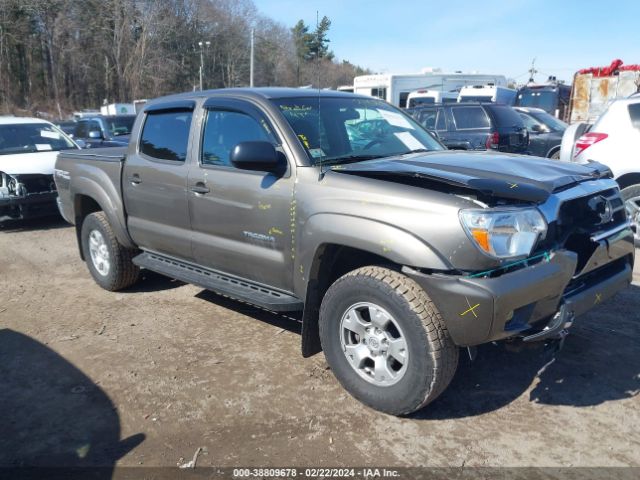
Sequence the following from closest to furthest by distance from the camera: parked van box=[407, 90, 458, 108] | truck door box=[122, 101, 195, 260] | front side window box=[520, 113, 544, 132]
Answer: truck door box=[122, 101, 195, 260] < front side window box=[520, 113, 544, 132] < parked van box=[407, 90, 458, 108]

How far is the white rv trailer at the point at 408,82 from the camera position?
23.5 meters

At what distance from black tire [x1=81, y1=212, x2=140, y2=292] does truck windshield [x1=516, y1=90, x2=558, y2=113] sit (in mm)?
19287

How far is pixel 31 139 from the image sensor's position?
30.7ft

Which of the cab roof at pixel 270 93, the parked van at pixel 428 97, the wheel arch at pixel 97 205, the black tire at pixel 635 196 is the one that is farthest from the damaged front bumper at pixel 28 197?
the parked van at pixel 428 97

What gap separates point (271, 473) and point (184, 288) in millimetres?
3252

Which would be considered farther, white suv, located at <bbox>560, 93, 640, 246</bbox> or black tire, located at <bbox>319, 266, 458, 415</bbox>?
white suv, located at <bbox>560, 93, 640, 246</bbox>

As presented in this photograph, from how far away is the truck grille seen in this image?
3100 millimetres

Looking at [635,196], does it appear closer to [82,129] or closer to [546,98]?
[82,129]

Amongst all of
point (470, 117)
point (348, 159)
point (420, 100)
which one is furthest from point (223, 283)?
point (420, 100)

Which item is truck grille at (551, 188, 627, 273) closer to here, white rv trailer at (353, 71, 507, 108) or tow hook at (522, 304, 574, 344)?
tow hook at (522, 304, 574, 344)

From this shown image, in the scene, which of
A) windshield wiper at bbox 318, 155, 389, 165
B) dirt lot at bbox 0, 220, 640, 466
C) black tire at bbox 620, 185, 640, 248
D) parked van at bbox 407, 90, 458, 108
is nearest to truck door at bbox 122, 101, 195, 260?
dirt lot at bbox 0, 220, 640, 466

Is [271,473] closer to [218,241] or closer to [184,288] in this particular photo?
[218,241]

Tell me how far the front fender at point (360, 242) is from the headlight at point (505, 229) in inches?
8.5

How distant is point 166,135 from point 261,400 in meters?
2.46
